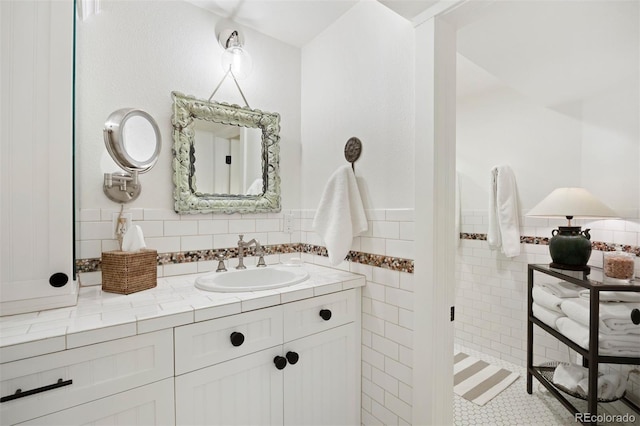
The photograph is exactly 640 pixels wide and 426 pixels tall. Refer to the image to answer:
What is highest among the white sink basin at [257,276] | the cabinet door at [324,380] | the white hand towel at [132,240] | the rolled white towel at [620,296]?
the white hand towel at [132,240]

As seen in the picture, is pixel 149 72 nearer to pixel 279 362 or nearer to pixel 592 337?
pixel 279 362

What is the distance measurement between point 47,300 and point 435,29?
5.97 ft

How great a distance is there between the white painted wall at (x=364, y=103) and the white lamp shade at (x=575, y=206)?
1247mm

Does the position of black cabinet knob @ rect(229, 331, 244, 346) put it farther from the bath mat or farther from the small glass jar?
the small glass jar

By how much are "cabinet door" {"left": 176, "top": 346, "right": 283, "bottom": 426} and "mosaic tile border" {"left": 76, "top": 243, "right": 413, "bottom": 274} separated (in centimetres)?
63

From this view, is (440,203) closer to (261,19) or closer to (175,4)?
(261,19)

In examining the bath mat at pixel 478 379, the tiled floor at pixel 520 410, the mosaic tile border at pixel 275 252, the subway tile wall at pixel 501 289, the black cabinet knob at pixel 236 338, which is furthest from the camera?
the subway tile wall at pixel 501 289

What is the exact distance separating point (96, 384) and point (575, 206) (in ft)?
8.33

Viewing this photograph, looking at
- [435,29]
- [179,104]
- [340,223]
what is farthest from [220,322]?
[435,29]

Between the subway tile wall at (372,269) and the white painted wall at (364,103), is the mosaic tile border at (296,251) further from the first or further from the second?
the white painted wall at (364,103)

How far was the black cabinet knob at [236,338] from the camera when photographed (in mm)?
1101

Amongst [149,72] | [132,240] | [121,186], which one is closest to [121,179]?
[121,186]

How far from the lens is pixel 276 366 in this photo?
1215 millimetres

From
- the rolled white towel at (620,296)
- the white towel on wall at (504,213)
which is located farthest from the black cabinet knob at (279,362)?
the white towel on wall at (504,213)
